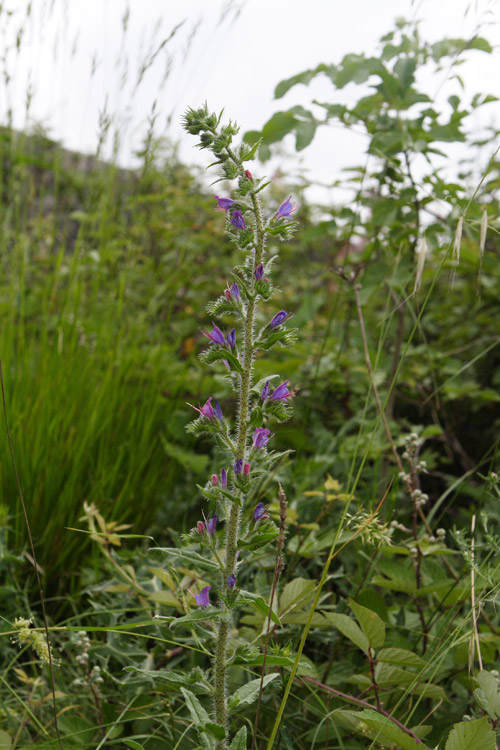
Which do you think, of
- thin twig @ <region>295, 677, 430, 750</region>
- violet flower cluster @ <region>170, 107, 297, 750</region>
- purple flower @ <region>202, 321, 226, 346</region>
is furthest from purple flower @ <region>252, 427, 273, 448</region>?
thin twig @ <region>295, 677, 430, 750</region>

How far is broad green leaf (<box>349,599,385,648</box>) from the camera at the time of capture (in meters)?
1.11

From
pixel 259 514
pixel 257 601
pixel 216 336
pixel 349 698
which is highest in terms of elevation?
pixel 216 336

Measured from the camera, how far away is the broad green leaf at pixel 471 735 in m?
0.91

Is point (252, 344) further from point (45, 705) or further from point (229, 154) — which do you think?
point (45, 705)

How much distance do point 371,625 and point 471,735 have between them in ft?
0.81

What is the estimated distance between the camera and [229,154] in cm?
99

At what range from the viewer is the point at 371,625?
1124 mm

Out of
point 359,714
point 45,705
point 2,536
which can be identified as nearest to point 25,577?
point 2,536

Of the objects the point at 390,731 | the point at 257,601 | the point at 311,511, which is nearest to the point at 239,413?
the point at 257,601

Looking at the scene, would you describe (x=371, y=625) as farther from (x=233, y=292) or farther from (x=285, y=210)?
(x=285, y=210)

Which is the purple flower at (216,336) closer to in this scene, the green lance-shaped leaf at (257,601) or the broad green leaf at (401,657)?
the green lance-shaped leaf at (257,601)

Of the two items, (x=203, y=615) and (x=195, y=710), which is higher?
(x=203, y=615)

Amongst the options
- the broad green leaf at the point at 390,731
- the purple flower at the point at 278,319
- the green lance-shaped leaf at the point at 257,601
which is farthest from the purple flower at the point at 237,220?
the broad green leaf at the point at 390,731

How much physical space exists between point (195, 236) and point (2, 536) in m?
2.04
